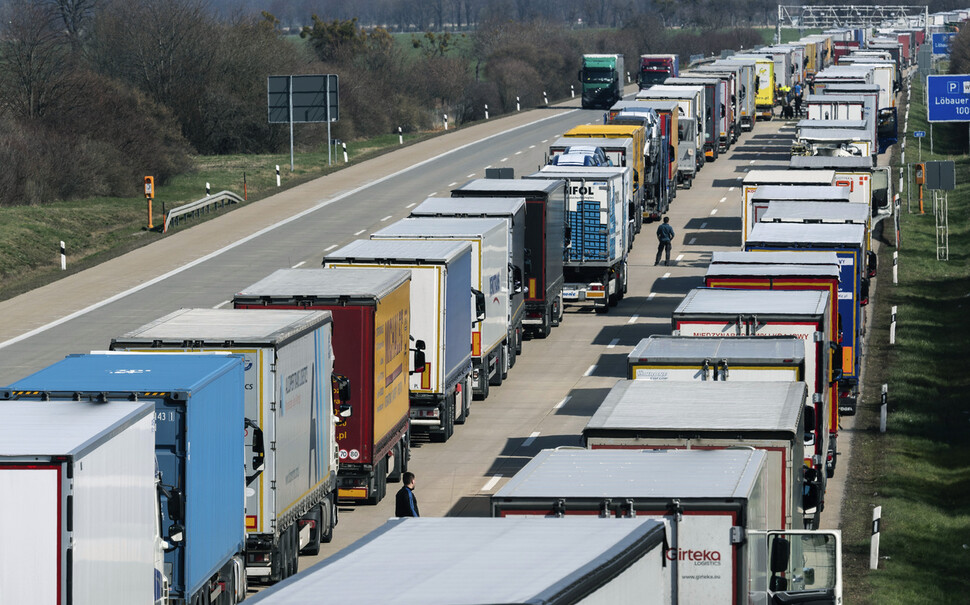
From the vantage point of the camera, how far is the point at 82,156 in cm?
6253

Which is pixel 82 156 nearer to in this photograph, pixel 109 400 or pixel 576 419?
pixel 576 419

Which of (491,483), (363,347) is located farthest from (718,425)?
(491,483)

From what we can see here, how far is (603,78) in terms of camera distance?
318 feet

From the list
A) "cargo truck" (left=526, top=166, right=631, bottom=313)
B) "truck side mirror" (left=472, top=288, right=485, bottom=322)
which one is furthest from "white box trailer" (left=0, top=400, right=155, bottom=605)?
"cargo truck" (left=526, top=166, right=631, bottom=313)

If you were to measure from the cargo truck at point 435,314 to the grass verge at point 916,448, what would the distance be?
259 inches

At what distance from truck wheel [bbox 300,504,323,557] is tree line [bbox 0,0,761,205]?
132 ft

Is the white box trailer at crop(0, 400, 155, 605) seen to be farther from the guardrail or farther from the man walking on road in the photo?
the guardrail

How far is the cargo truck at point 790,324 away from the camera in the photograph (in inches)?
851

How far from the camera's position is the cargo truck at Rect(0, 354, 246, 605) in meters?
13.9

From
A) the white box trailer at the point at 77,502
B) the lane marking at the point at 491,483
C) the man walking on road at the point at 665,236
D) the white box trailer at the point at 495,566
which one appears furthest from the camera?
the man walking on road at the point at 665,236

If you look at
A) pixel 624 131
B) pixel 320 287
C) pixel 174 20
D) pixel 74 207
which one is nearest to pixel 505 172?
pixel 624 131

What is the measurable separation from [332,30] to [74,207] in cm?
7780

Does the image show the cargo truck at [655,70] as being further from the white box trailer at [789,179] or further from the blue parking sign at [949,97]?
the white box trailer at [789,179]

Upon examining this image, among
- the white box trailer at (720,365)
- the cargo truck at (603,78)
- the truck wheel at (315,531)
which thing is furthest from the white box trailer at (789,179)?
the cargo truck at (603,78)
